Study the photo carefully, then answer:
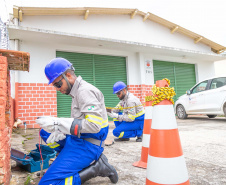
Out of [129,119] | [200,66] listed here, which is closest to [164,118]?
[129,119]

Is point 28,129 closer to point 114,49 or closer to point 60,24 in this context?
point 60,24

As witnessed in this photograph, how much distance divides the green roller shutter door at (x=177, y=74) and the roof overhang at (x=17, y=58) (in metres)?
8.48

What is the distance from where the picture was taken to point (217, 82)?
7.65 m

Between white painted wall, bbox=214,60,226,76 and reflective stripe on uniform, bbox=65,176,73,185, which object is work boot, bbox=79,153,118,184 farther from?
white painted wall, bbox=214,60,226,76

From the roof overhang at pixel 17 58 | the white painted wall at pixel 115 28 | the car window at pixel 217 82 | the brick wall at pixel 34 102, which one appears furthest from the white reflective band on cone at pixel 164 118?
the white painted wall at pixel 115 28

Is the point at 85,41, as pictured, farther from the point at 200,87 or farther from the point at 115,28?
the point at 200,87

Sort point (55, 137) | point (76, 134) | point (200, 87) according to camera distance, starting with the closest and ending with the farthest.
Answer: point (76, 134) → point (55, 137) → point (200, 87)

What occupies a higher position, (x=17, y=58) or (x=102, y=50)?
(x=102, y=50)

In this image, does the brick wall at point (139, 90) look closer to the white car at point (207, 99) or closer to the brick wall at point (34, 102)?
the white car at point (207, 99)

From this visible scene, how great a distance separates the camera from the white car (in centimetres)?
728

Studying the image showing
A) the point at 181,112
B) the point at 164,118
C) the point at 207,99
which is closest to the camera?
the point at 164,118

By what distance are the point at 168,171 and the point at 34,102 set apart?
6.48 meters

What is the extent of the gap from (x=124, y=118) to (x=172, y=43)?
734 cm

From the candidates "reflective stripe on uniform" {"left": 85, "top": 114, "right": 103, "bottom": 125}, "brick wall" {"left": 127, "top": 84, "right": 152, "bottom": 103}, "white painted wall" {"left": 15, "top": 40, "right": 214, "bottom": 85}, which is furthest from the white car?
"reflective stripe on uniform" {"left": 85, "top": 114, "right": 103, "bottom": 125}
